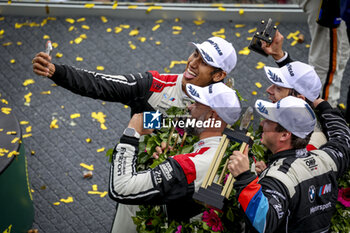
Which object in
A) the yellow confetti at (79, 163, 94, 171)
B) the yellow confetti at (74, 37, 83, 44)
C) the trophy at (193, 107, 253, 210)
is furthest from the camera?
the yellow confetti at (74, 37, 83, 44)

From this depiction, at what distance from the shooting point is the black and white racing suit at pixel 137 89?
3367 millimetres

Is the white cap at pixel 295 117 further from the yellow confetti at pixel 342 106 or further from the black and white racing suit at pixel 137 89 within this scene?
the yellow confetti at pixel 342 106

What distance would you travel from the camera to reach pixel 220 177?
262 centimetres

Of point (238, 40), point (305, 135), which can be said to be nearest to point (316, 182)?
point (305, 135)

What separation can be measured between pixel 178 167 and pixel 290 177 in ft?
2.12

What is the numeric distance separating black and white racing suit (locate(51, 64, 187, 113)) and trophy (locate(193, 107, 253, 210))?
878mm

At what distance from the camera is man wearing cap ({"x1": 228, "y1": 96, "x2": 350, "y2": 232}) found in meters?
2.57

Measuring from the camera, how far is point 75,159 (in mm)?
Result: 4734

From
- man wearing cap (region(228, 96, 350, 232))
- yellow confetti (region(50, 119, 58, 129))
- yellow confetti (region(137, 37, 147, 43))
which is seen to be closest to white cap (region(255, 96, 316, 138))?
man wearing cap (region(228, 96, 350, 232))

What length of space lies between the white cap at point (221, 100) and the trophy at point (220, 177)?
143mm

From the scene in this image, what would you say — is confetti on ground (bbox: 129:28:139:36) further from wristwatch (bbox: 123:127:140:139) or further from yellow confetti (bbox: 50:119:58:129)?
wristwatch (bbox: 123:127:140:139)

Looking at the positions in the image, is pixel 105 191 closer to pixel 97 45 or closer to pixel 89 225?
pixel 89 225

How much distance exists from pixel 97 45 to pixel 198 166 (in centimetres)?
327

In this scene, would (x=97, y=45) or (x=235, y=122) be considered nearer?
(x=235, y=122)
